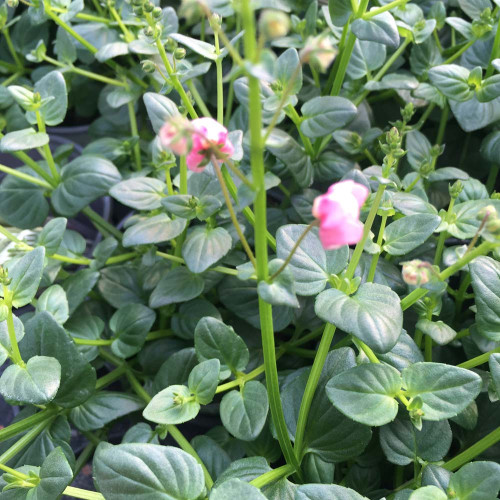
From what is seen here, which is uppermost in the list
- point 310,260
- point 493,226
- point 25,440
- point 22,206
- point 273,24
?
point 273,24

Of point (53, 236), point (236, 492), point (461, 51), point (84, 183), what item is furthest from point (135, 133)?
point (236, 492)

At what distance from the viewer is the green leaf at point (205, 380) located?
508 mm

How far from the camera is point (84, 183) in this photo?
0.72 m

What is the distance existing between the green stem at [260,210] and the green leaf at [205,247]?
0.14 metres

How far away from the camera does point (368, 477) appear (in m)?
0.58

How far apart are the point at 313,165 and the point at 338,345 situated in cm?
24

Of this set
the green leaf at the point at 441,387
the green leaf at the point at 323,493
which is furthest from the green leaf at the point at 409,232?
the green leaf at the point at 323,493

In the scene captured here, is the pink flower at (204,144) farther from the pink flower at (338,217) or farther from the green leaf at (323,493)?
the green leaf at (323,493)

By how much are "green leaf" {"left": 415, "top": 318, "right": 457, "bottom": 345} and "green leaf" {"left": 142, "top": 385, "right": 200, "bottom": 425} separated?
223mm

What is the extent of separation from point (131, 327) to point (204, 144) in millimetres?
357

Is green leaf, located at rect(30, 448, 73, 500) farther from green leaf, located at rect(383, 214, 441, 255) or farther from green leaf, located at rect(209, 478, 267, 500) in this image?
green leaf, located at rect(383, 214, 441, 255)

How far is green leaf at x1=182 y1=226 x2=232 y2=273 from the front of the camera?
573mm

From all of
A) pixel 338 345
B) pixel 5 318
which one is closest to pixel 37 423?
pixel 5 318

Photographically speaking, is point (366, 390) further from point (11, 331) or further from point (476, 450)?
point (11, 331)
